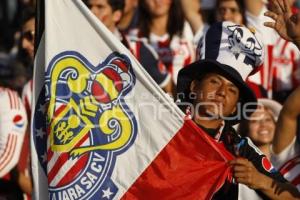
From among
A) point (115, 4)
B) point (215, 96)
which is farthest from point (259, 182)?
point (115, 4)

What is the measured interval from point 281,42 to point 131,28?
4.71ft

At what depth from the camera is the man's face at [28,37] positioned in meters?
8.84

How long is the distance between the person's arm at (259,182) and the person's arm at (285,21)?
0.67m

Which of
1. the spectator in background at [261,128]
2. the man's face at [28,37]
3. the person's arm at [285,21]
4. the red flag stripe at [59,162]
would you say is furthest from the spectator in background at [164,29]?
the red flag stripe at [59,162]

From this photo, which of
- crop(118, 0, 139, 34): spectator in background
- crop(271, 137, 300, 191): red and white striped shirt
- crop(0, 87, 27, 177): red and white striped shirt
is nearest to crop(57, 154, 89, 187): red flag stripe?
crop(271, 137, 300, 191): red and white striped shirt

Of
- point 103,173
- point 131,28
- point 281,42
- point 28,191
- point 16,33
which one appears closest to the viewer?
point 103,173

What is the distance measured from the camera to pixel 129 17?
32.7 ft

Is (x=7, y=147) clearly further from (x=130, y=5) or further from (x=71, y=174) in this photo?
(x=130, y=5)

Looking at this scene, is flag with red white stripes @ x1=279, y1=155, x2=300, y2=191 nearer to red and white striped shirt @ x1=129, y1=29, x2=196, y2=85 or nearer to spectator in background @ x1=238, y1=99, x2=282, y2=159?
spectator in background @ x1=238, y1=99, x2=282, y2=159

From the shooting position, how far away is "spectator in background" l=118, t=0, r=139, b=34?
9.82 m

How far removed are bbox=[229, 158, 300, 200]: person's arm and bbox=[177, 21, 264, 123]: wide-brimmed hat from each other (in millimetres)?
517

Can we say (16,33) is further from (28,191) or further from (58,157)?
(58,157)

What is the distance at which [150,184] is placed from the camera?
5.60m

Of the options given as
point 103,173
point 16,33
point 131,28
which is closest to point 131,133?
point 103,173
